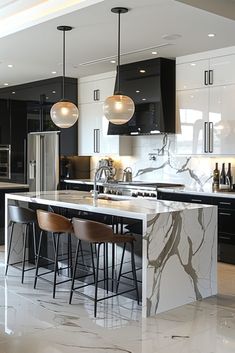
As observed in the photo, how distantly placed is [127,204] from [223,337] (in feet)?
5.28

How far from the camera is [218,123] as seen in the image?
21.1 ft

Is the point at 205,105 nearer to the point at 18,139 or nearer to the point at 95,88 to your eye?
the point at 95,88

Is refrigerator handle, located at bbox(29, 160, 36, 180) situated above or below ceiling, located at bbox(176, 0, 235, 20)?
below

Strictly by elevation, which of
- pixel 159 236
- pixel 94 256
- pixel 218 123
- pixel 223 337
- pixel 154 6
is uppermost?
pixel 154 6

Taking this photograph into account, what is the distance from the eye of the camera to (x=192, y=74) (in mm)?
6707

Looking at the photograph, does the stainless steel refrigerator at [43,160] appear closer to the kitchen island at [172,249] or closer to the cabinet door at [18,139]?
the cabinet door at [18,139]

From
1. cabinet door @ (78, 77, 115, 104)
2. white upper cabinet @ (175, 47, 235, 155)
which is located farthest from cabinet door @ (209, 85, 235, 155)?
cabinet door @ (78, 77, 115, 104)

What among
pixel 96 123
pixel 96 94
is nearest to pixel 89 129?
pixel 96 123

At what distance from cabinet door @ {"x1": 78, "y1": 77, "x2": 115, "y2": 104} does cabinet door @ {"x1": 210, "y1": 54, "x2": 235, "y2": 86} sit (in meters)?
2.10

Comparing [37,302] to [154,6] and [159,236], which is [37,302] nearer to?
[159,236]

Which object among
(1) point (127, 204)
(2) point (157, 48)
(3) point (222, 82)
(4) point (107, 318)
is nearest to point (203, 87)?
(3) point (222, 82)

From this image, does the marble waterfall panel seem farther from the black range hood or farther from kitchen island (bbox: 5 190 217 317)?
the black range hood

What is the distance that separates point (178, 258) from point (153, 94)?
3321 mm

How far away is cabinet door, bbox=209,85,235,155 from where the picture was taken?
20.5ft
